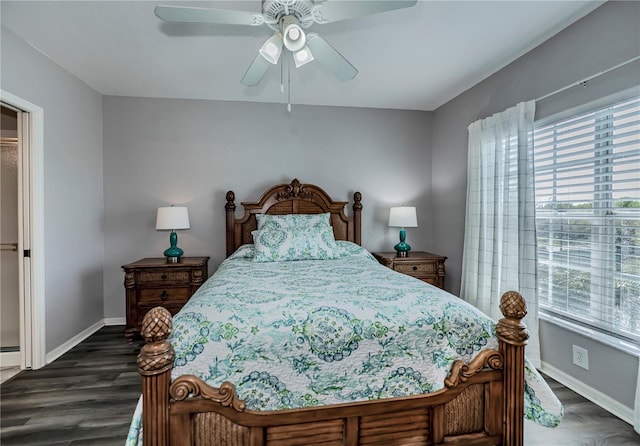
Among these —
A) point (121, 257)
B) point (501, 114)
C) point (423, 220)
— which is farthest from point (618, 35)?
point (121, 257)

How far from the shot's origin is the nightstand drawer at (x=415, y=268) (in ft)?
12.1

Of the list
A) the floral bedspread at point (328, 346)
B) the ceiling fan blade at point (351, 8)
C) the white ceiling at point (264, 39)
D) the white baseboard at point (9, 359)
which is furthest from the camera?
the white baseboard at point (9, 359)

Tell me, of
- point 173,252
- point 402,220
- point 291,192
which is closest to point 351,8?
point 291,192

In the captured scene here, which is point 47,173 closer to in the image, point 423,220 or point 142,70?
point 142,70

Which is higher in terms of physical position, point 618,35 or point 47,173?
point 618,35

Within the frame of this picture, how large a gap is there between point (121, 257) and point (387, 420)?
11.5 ft

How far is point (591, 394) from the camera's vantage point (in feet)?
7.22

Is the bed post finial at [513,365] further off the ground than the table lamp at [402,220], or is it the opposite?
the table lamp at [402,220]

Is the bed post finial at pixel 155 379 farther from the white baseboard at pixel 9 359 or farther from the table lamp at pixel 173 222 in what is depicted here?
the white baseboard at pixel 9 359

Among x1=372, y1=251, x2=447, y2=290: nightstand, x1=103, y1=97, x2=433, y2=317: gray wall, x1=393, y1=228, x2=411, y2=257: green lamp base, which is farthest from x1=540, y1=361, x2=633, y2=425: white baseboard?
x1=103, y1=97, x2=433, y2=317: gray wall

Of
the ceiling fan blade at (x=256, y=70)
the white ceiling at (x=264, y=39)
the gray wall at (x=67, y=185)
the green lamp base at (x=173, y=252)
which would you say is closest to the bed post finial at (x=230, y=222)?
the green lamp base at (x=173, y=252)

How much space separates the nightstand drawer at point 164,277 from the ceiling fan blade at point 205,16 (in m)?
2.42

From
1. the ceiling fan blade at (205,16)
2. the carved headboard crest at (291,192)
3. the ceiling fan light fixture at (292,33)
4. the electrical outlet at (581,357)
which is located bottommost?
the electrical outlet at (581,357)

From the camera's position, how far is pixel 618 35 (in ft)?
6.68
